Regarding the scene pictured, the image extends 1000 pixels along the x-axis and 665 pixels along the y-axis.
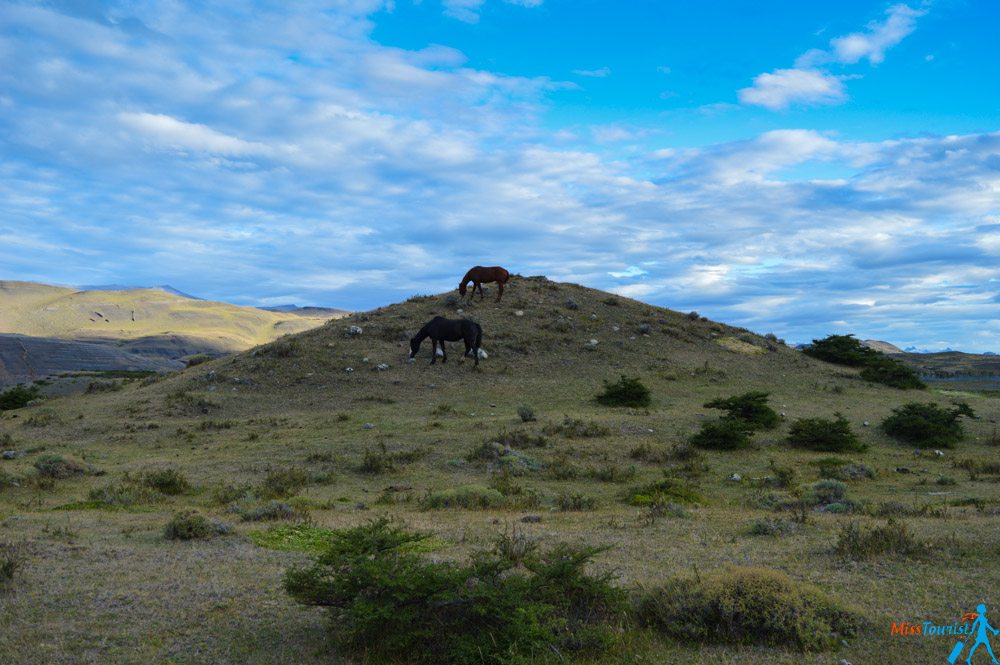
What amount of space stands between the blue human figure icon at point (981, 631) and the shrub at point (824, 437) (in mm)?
13409

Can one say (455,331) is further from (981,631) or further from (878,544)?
(981,631)

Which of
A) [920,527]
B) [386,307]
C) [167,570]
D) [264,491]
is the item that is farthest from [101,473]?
[386,307]

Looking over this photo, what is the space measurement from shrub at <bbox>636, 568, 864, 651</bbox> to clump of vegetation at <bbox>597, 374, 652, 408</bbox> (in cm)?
1868

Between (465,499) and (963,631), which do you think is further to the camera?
(465,499)

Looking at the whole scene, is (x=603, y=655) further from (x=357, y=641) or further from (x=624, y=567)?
(x=624, y=567)

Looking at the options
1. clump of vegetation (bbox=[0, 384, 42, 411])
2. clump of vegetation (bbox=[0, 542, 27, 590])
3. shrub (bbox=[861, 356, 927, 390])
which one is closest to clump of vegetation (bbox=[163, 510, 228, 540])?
clump of vegetation (bbox=[0, 542, 27, 590])

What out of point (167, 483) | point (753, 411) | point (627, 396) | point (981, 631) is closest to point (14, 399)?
point (167, 483)

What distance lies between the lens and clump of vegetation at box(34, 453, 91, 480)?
1527 cm

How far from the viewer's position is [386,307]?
125 feet

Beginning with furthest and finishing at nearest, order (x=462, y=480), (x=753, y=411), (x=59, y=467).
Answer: (x=753, y=411)
(x=59, y=467)
(x=462, y=480)

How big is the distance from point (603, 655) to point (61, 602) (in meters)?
5.23

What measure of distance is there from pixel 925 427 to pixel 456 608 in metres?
18.5

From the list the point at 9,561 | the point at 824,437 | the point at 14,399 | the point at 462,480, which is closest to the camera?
the point at 9,561

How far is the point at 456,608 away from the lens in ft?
18.5
